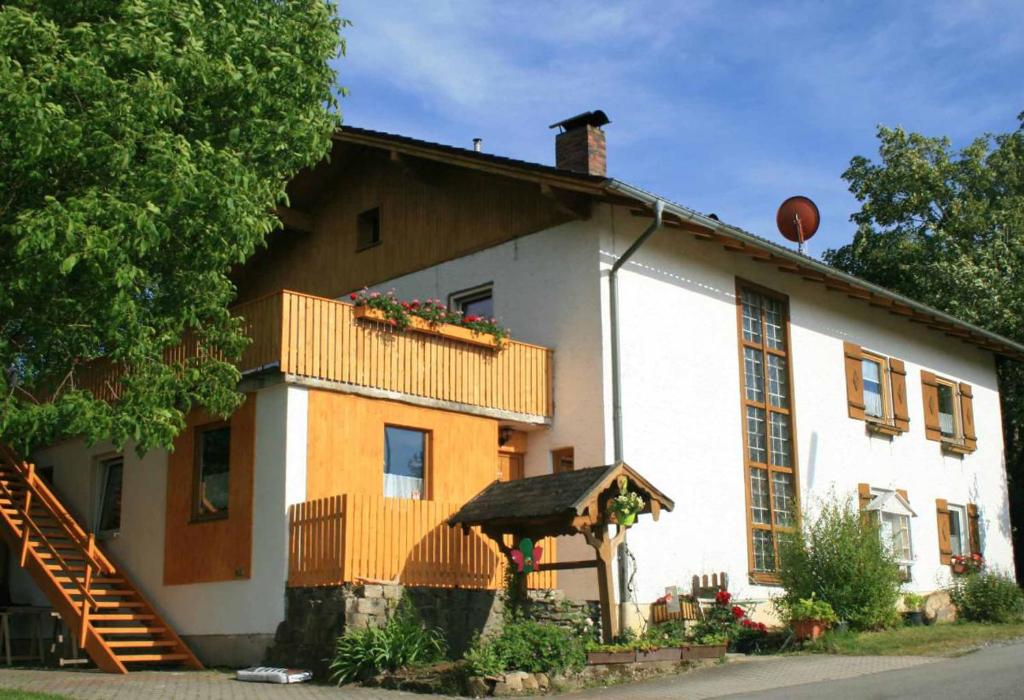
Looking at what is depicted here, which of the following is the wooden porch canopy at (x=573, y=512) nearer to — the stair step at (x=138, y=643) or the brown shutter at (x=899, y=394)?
the stair step at (x=138, y=643)

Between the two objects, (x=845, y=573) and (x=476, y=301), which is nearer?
(x=845, y=573)

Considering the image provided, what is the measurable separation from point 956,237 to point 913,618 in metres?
16.1

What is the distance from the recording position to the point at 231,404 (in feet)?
45.1

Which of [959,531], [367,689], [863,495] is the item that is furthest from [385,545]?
[959,531]

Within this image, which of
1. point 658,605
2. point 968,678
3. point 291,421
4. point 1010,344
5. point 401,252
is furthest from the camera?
point 1010,344

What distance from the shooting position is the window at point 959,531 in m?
25.0

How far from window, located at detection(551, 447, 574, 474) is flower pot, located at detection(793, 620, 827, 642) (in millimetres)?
3855

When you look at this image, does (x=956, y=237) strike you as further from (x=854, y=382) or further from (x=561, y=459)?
(x=561, y=459)

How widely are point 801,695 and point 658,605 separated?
18.4 ft

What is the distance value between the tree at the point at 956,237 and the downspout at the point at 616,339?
1542cm

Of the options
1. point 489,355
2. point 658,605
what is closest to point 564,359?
point 489,355

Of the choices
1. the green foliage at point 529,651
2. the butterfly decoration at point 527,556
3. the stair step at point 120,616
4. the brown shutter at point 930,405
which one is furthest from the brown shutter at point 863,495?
the stair step at point 120,616

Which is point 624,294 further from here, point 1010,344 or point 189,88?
point 1010,344

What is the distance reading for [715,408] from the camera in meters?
19.0
